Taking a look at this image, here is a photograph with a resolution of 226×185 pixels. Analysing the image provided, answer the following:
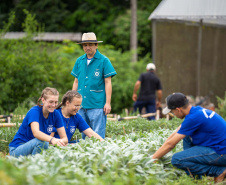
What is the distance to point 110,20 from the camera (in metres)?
21.8

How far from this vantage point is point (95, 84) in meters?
6.35

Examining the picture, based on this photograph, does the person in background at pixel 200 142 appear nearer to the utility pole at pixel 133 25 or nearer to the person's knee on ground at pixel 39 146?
the person's knee on ground at pixel 39 146

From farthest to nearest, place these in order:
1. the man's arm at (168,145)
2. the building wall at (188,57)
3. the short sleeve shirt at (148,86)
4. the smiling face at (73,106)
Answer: the building wall at (188,57)
the short sleeve shirt at (148,86)
the smiling face at (73,106)
the man's arm at (168,145)

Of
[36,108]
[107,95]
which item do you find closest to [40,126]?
[36,108]

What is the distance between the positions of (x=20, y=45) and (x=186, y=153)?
7.61 meters

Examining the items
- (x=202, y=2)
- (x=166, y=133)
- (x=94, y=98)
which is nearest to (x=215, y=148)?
(x=166, y=133)

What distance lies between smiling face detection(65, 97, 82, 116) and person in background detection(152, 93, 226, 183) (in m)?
1.36

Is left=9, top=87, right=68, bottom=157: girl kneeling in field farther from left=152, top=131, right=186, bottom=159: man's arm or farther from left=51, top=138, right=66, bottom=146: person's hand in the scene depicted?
left=152, top=131, right=186, bottom=159: man's arm

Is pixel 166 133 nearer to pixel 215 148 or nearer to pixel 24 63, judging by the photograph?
pixel 215 148

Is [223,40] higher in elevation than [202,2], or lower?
lower

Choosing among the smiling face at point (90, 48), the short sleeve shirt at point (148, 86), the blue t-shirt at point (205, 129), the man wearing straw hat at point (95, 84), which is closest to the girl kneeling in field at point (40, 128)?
the man wearing straw hat at point (95, 84)

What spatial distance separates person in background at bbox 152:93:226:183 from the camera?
4.52 meters

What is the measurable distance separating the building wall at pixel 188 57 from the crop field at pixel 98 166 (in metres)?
6.79

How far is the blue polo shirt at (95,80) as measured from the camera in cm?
632
